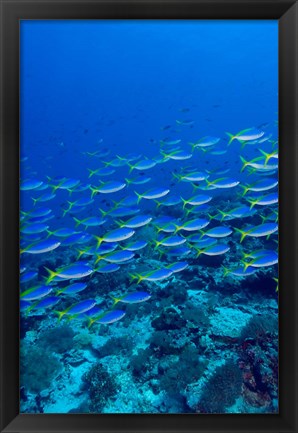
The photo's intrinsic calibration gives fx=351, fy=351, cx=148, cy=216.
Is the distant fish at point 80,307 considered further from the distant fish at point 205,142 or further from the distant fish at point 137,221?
the distant fish at point 205,142

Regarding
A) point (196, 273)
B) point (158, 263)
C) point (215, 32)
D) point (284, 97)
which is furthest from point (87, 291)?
point (215, 32)

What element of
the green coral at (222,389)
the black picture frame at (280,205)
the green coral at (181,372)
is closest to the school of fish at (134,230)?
the black picture frame at (280,205)

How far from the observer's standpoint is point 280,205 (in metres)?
2.14

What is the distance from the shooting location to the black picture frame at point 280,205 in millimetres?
2133

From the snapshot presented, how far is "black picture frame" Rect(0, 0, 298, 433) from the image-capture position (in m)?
2.13

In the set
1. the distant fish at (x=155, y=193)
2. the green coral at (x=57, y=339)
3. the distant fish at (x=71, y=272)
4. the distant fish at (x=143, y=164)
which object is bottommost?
the green coral at (x=57, y=339)

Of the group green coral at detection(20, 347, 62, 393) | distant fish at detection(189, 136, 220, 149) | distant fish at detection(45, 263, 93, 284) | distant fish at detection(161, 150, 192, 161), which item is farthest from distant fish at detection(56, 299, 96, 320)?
distant fish at detection(189, 136, 220, 149)

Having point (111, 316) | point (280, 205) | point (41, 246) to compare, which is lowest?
point (111, 316)

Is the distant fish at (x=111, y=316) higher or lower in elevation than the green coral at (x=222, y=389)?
higher

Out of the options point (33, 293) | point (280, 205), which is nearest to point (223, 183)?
point (280, 205)

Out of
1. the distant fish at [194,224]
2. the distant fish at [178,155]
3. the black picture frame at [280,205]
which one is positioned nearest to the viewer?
the black picture frame at [280,205]

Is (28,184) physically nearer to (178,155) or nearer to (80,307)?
(80,307)

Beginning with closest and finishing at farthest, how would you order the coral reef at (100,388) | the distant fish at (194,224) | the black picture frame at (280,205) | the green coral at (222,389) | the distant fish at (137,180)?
the black picture frame at (280,205), the green coral at (222,389), the coral reef at (100,388), the distant fish at (194,224), the distant fish at (137,180)

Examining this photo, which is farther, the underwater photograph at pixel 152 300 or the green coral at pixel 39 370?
the green coral at pixel 39 370
